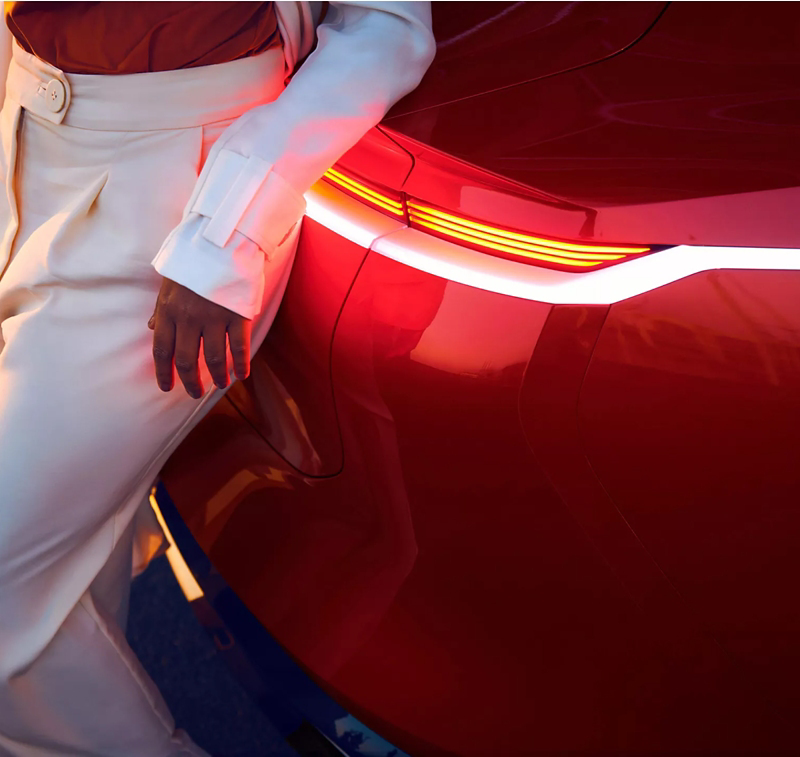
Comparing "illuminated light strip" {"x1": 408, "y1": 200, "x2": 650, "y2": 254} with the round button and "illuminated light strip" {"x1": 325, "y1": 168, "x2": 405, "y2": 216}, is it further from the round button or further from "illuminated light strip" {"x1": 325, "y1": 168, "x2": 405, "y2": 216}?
the round button

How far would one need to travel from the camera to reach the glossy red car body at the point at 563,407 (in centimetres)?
89

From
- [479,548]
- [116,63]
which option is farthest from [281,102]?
[479,548]

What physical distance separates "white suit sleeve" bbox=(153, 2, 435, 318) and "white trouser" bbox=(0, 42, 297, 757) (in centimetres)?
9

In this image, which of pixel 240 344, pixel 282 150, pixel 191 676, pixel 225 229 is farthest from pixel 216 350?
pixel 191 676

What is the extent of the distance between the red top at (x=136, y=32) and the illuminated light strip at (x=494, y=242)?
1.11 ft

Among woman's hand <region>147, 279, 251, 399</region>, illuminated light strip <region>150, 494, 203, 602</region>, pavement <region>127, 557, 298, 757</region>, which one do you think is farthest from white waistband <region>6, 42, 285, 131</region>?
pavement <region>127, 557, 298, 757</region>

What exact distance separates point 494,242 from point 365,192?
21cm

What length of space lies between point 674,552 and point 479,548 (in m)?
0.23

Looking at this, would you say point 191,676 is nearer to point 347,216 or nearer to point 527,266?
point 347,216

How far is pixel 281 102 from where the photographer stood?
1.04 m

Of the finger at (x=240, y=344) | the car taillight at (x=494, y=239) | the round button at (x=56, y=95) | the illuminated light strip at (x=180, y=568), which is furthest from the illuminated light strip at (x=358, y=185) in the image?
the illuminated light strip at (x=180, y=568)

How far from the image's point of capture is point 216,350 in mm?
1062

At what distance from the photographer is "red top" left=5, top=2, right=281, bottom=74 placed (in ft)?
3.37

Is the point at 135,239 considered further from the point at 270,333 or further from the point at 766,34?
the point at 766,34
